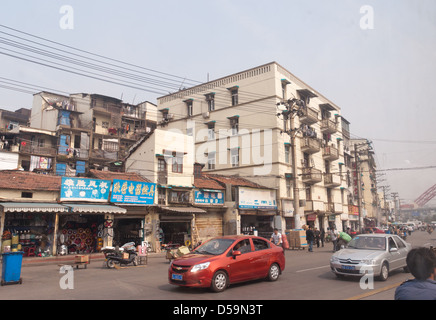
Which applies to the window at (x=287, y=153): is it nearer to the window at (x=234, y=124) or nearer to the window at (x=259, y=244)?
the window at (x=234, y=124)

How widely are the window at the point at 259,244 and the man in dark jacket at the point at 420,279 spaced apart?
725 centimetres

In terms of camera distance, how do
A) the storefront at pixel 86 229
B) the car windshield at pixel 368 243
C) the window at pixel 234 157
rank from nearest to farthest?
the car windshield at pixel 368 243 → the storefront at pixel 86 229 → the window at pixel 234 157

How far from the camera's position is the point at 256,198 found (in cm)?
3091

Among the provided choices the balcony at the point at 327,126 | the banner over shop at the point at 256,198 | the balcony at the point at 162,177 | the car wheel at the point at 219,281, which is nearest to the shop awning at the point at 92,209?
the balcony at the point at 162,177

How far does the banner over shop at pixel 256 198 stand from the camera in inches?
1163

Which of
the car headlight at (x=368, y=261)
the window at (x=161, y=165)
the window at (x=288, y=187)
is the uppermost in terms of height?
the window at (x=161, y=165)

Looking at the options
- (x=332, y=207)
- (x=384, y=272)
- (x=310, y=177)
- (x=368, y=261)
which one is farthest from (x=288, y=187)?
(x=368, y=261)

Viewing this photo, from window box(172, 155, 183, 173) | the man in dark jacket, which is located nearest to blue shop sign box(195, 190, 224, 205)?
window box(172, 155, 183, 173)

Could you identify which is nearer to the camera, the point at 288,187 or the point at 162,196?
the point at 162,196

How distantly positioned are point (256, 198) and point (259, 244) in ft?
A: 66.3

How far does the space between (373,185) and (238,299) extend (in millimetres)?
75112

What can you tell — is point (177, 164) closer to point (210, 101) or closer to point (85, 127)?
point (210, 101)
